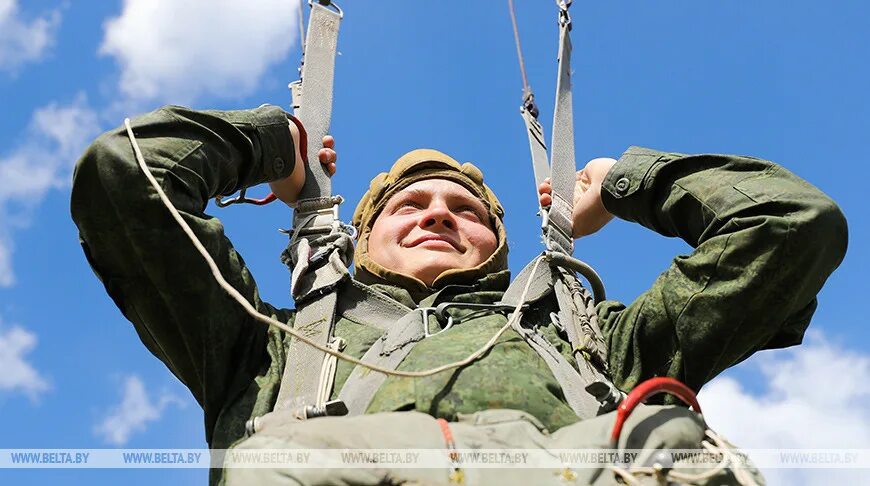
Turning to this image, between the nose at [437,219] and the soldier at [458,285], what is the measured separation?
15cm

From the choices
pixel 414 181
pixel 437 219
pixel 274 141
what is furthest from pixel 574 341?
pixel 274 141

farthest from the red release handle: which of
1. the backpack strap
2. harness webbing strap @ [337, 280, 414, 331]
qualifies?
harness webbing strap @ [337, 280, 414, 331]

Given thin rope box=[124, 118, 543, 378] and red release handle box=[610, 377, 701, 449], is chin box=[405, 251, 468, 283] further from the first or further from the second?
red release handle box=[610, 377, 701, 449]

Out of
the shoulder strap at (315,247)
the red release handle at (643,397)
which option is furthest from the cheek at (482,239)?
the red release handle at (643,397)

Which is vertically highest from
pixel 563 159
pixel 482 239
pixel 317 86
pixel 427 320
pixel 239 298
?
pixel 317 86

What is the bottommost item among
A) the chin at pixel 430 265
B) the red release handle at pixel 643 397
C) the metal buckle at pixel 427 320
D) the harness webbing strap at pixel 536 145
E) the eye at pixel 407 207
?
the red release handle at pixel 643 397

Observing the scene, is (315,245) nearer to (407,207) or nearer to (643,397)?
(407,207)

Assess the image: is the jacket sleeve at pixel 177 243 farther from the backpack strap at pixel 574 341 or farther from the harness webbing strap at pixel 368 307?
the backpack strap at pixel 574 341

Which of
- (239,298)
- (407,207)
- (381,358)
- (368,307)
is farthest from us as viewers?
(407,207)

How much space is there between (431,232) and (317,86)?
0.83 m

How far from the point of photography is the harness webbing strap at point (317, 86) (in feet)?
16.5

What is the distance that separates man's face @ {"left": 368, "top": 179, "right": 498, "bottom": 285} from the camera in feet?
16.1

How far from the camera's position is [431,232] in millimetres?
5023

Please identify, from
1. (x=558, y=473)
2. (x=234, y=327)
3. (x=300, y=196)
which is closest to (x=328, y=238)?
(x=300, y=196)
